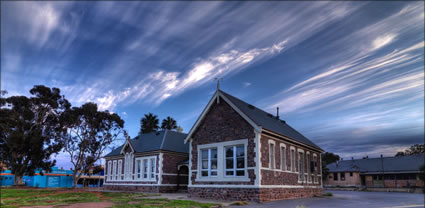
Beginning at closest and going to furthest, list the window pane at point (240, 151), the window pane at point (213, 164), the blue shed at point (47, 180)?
the window pane at point (240, 151)
the window pane at point (213, 164)
the blue shed at point (47, 180)

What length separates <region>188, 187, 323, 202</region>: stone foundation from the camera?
18855mm

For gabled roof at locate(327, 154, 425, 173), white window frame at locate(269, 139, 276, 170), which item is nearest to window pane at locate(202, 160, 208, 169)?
white window frame at locate(269, 139, 276, 170)

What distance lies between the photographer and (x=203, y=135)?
22844mm

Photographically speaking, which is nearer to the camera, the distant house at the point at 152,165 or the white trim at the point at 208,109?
the white trim at the point at 208,109

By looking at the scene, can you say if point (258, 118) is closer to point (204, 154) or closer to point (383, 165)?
point (204, 154)

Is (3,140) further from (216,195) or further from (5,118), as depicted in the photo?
(216,195)

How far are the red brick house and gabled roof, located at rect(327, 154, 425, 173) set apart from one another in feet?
131

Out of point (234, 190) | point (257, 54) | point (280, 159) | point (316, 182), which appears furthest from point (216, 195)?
point (316, 182)

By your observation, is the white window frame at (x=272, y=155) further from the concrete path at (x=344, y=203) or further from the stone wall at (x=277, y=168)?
the concrete path at (x=344, y=203)

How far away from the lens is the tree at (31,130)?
137 feet

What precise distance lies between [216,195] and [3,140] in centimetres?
3783

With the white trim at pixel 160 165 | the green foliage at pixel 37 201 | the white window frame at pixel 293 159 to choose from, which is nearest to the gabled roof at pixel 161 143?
the white trim at pixel 160 165

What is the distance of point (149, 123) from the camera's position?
56719mm

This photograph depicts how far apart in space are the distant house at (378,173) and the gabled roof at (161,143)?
41.6 metres
